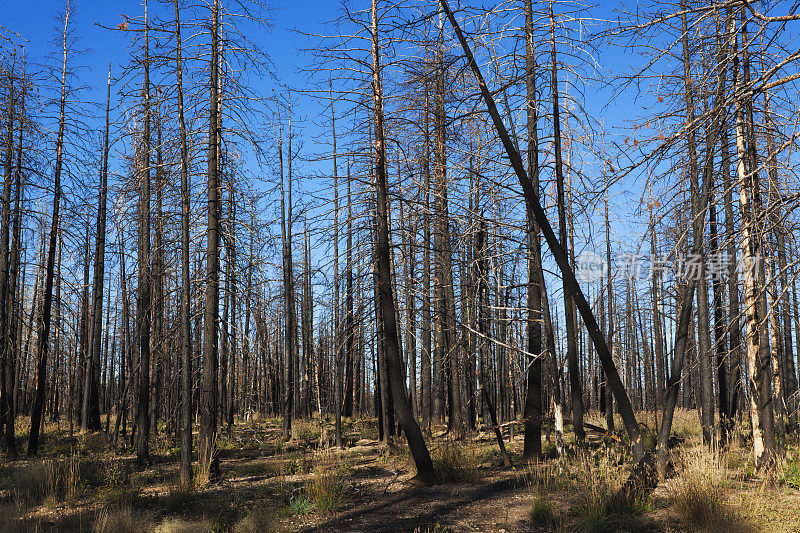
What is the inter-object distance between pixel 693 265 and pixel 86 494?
10088 mm

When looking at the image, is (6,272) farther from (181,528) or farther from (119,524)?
(181,528)

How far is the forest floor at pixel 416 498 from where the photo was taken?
6836mm

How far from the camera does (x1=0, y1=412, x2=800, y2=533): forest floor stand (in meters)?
6.84

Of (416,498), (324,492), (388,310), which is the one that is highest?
(388,310)

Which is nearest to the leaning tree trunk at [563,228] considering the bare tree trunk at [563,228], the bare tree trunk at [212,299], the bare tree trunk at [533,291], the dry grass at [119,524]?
the bare tree trunk at [563,228]

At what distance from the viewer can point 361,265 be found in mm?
9188

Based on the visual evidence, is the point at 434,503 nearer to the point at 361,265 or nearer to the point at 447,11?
the point at 361,265

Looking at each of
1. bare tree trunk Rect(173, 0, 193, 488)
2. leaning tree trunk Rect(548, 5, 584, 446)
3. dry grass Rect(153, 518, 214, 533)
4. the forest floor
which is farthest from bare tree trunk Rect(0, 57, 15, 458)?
leaning tree trunk Rect(548, 5, 584, 446)

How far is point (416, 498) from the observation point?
28.4 feet

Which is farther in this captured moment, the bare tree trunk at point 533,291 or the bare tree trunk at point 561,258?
the bare tree trunk at point 533,291

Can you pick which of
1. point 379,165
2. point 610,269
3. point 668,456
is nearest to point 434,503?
point 668,456

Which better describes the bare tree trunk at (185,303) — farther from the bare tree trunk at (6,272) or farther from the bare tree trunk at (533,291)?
the bare tree trunk at (533,291)

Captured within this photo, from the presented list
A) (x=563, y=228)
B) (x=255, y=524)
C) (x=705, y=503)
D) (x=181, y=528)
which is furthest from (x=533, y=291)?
(x=181, y=528)

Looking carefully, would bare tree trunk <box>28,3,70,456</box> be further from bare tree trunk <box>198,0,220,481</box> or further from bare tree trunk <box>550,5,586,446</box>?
bare tree trunk <box>550,5,586,446</box>
